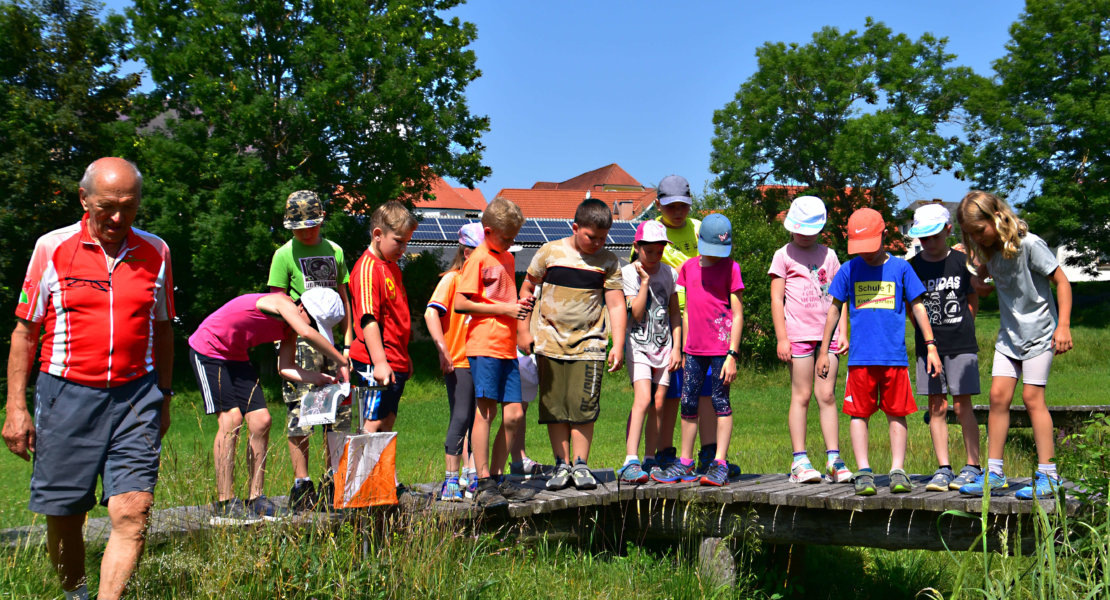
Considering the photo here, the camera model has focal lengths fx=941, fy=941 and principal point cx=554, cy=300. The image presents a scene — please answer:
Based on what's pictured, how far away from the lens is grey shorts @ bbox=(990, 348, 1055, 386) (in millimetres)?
5379

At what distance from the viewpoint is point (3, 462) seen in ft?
40.0

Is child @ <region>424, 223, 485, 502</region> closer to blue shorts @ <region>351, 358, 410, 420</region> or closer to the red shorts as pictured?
blue shorts @ <region>351, 358, 410, 420</region>

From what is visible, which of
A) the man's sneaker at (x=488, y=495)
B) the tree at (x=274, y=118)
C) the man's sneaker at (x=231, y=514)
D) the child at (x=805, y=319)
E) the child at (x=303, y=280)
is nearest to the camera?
the man's sneaker at (x=231, y=514)

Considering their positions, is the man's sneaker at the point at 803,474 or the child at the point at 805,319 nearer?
Result: the child at the point at 805,319

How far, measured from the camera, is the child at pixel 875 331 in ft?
19.0

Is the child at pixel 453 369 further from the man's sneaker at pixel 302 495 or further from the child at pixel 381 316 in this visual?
the man's sneaker at pixel 302 495

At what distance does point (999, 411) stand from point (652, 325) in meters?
2.17

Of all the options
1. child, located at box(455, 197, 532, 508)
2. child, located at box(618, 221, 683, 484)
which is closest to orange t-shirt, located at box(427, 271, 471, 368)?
child, located at box(455, 197, 532, 508)

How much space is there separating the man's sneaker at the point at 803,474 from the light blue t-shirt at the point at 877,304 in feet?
2.74

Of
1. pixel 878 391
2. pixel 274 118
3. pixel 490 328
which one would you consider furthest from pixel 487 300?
pixel 274 118

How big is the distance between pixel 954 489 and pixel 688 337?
1872 mm

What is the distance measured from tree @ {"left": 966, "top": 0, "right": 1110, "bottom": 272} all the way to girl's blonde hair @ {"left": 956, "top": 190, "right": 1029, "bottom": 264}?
38152 millimetres

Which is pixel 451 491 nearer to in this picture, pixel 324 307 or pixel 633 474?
pixel 633 474

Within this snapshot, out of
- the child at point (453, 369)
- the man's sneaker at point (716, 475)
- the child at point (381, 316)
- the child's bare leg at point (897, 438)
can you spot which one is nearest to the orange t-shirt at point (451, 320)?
the child at point (453, 369)
